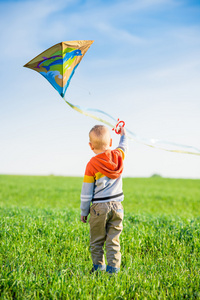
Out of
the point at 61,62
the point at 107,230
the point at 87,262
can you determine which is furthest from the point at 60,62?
the point at 87,262

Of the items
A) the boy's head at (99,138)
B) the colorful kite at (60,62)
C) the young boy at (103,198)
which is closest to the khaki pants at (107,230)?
the young boy at (103,198)

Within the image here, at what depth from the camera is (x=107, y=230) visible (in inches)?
158

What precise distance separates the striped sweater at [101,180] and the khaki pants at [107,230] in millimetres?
104

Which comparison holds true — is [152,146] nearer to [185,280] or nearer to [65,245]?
[185,280]

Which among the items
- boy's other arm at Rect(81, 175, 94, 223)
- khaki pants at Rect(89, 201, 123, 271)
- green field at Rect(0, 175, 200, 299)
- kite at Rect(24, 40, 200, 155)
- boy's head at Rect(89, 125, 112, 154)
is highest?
kite at Rect(24, 40, 200, 155)

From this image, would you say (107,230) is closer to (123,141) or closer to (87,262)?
(87,262)

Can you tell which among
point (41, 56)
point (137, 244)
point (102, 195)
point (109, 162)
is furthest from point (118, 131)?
point (137, 244)

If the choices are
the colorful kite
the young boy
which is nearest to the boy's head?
the young boy

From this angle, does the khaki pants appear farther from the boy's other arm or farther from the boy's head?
the boy's head

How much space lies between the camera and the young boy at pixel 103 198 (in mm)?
3914

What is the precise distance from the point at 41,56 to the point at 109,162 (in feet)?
6.31

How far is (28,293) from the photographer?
3312mm

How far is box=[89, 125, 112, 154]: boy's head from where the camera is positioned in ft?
12.9

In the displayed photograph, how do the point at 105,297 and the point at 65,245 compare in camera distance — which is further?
the point at 65,245
